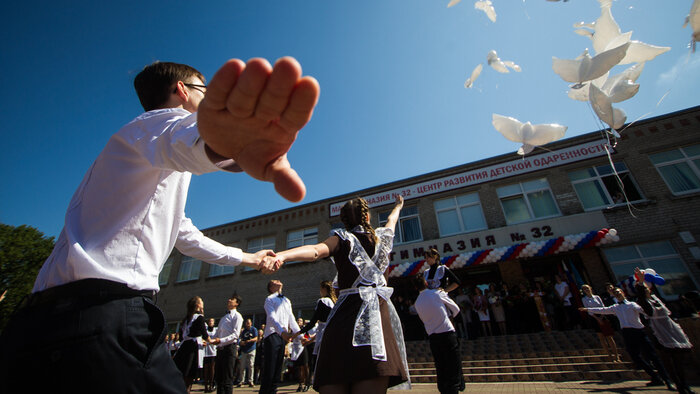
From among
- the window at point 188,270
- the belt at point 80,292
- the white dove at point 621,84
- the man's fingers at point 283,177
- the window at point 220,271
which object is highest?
the window at point 188,270

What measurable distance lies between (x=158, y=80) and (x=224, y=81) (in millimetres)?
977

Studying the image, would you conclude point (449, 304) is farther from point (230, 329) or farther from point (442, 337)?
point (230, 329)

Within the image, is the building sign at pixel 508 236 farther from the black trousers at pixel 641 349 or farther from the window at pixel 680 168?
the black trousers at pixel 641 349

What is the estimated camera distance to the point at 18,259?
19.2m

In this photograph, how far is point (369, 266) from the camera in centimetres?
219

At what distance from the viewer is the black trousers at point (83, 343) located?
83cm

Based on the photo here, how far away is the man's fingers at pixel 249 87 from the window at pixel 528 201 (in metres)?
14.0

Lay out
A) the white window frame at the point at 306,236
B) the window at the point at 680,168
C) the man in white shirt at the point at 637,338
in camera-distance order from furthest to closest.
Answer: the white window frame at the point at 306,236 → the window at the point at 680,168 → the man in white shirt at the point at 637,338

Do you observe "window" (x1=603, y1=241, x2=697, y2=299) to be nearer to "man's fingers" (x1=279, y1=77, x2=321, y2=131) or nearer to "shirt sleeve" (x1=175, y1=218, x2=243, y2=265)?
"shirt sleeve" (x1=175, y1=218, x2=243, y2=265)

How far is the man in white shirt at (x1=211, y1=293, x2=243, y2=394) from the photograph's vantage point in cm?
539

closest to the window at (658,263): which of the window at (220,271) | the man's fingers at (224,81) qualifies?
the man's fingers at (224,81)

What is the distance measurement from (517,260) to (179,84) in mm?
13295

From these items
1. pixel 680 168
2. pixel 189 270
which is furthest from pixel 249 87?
pixel 189 270

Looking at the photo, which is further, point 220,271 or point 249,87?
point 220,271
